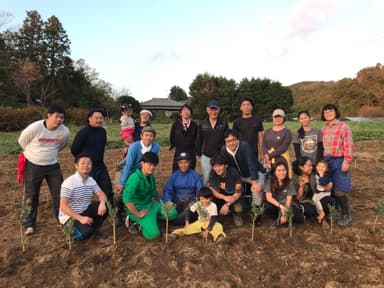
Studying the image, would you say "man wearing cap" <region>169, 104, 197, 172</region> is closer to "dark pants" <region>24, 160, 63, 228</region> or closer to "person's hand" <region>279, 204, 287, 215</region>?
"person's hand" <region>279, 204, 287, 215</region>

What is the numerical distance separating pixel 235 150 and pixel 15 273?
2.88 meters

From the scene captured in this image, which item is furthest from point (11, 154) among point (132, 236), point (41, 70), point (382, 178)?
point (41, 70)

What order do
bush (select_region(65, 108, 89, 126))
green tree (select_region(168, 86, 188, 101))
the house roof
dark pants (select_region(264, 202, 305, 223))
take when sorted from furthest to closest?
1. green tree (select_region(168, 86, 188, 101))
2. the house roof
3. bush (select_region(65, 108, 89, 126))
4. dark pants (select_region(264, 202, 305, 223))

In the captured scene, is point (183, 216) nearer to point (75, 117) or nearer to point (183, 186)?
point (183, 186)

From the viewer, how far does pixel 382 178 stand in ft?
21.5

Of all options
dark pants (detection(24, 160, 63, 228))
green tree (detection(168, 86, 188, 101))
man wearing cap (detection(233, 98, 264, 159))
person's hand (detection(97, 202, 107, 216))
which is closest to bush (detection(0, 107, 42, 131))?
dark pants (detection(24, 160, 63, 228))

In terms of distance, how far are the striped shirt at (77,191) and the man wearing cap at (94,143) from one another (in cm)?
59

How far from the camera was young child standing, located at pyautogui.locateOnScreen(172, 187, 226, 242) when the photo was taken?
3.39 m

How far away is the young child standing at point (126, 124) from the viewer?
4859 millimetres

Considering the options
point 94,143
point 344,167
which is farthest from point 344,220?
point 94,143

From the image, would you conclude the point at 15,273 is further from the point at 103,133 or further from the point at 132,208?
the point at 103,133

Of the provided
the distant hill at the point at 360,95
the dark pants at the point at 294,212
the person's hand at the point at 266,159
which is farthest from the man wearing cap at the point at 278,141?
the distant hill at the point at 360,95

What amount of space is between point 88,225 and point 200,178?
5.18 feet

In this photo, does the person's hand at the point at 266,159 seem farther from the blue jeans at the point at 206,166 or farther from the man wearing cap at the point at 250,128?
the blue jeans at the point at 206,166
